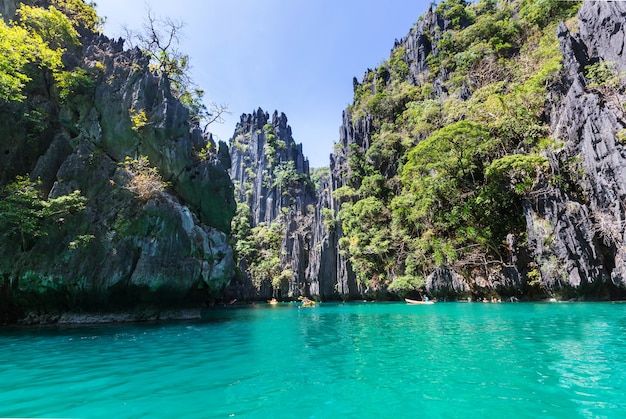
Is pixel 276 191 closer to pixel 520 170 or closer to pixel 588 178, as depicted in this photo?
pixel 520 170

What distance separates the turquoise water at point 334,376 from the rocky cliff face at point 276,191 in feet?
126

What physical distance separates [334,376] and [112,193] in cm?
1856

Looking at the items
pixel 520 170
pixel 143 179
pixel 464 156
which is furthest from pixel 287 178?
pixel 520 170

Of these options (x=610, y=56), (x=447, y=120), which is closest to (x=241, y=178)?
(x=447, y=120)

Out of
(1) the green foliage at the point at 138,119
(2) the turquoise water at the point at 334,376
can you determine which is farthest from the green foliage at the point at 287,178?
(2) the turquoise water at the point at 334,376

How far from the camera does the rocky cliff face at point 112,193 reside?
1720 cm

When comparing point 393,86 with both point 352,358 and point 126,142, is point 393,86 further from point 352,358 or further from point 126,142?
point 352,358

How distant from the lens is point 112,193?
19203mm

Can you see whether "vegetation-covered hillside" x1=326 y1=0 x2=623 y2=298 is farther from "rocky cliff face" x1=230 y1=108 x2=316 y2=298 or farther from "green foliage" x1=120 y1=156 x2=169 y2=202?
"green foliage" x1=120 y1=156 x2=169 y2=202

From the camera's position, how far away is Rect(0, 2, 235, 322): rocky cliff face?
17203 mm

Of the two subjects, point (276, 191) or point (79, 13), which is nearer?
point (79, 13)

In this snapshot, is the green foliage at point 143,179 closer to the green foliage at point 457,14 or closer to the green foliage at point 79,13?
the green foliage at point 79,13

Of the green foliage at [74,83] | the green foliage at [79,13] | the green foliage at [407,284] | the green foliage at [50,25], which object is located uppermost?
the green foliage at [79,13]

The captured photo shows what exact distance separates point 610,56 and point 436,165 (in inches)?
496
